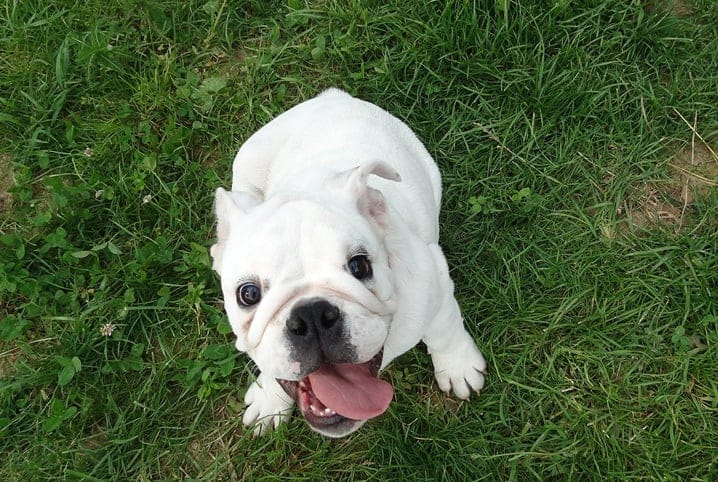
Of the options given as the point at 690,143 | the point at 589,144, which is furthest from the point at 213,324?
the point at 690,143

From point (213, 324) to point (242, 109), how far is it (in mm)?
1716

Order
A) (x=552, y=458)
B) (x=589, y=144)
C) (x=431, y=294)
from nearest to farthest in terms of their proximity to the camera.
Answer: (x=431, y=294) → (x=552, y=458) → (x=589, y=144)


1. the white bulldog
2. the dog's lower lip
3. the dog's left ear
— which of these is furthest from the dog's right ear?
the dog's lower lip

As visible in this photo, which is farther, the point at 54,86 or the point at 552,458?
the point at 54,86

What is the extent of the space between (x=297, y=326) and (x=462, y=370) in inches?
70.4

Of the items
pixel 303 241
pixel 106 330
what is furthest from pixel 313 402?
pixel 106 330

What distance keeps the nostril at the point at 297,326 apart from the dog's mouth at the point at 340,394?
0.33 meters

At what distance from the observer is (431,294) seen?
3271 millimetres

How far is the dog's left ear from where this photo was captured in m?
3.05

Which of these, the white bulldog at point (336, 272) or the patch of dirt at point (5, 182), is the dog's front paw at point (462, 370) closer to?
the white bulldog at point (336, 272)

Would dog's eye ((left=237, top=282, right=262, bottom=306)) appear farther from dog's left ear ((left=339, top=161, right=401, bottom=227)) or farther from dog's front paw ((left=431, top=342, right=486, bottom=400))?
dog's front paw ((left=431, top=342, right=486, bottom=400))

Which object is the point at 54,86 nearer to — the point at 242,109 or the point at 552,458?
the point at 242,109

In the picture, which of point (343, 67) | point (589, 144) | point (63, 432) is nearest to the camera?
point (63, 432)

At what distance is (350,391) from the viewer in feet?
10.3
